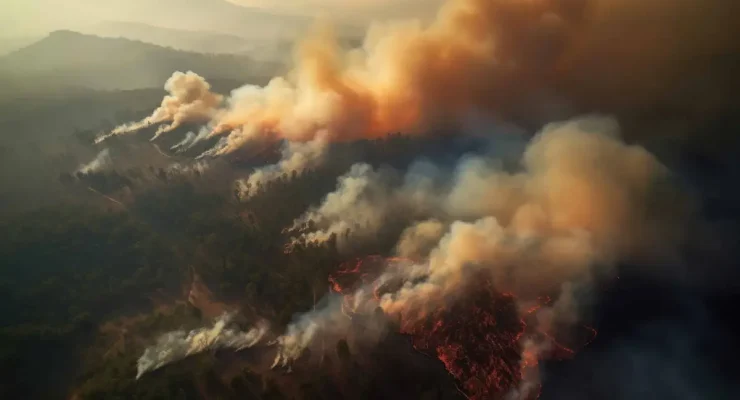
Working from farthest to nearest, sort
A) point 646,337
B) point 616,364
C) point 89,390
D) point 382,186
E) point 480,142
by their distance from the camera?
point 480,142, point 382,186, point 646,337, point 616,364, point 89,390

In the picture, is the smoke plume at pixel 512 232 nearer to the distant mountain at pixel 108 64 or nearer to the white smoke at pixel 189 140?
A: the white smoke at pixel 189 140

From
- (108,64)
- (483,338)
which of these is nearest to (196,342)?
(483,338)

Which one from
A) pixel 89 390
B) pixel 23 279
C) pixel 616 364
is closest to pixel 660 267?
pixel 616 364

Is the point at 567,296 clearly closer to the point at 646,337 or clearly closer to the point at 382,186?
the point at 646,337

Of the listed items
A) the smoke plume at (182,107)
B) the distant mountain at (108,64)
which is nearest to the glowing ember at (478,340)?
the smoke plume at (182,107)

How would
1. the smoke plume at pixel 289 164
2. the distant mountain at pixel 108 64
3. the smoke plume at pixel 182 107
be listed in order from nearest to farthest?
the smoke plume at pixel 289 164 < the smoke plume at pixel 182 107 < the distant mountain at pixel 108 64

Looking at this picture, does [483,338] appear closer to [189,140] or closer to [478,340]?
[478,340]
